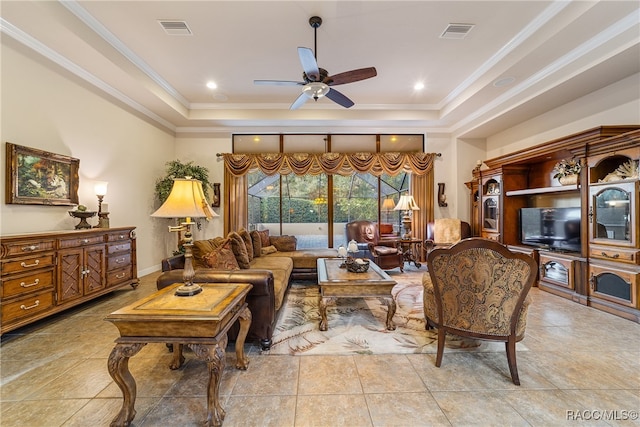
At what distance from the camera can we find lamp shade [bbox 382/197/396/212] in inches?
246

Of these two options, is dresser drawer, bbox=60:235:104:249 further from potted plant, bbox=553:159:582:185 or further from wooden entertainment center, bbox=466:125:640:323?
potted plant, bbox=553:159:582:185

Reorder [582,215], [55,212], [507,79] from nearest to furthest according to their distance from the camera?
[55,212]
[582,215]
[507,79]

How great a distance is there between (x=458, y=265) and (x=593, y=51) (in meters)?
3.28

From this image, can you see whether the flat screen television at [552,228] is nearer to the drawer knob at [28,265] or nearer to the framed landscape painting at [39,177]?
the drawer knob at [28,265]

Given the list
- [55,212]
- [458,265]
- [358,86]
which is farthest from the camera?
[358,86]

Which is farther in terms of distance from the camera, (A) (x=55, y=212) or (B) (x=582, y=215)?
(B) (x=582, y=215)

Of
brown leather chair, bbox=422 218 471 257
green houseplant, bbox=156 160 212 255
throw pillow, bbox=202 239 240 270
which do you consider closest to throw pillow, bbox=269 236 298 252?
green houseplant, bbox=156 160 212 255

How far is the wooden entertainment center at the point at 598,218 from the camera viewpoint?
2.94 meters

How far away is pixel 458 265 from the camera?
76.2 inches

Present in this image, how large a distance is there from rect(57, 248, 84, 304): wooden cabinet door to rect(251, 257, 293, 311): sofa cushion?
2055 mm

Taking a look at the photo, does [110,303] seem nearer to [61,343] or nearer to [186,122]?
[61,343]

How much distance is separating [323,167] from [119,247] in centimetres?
401

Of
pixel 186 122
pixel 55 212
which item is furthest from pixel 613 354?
pixel 186 122

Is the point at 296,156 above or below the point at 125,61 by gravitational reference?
below
